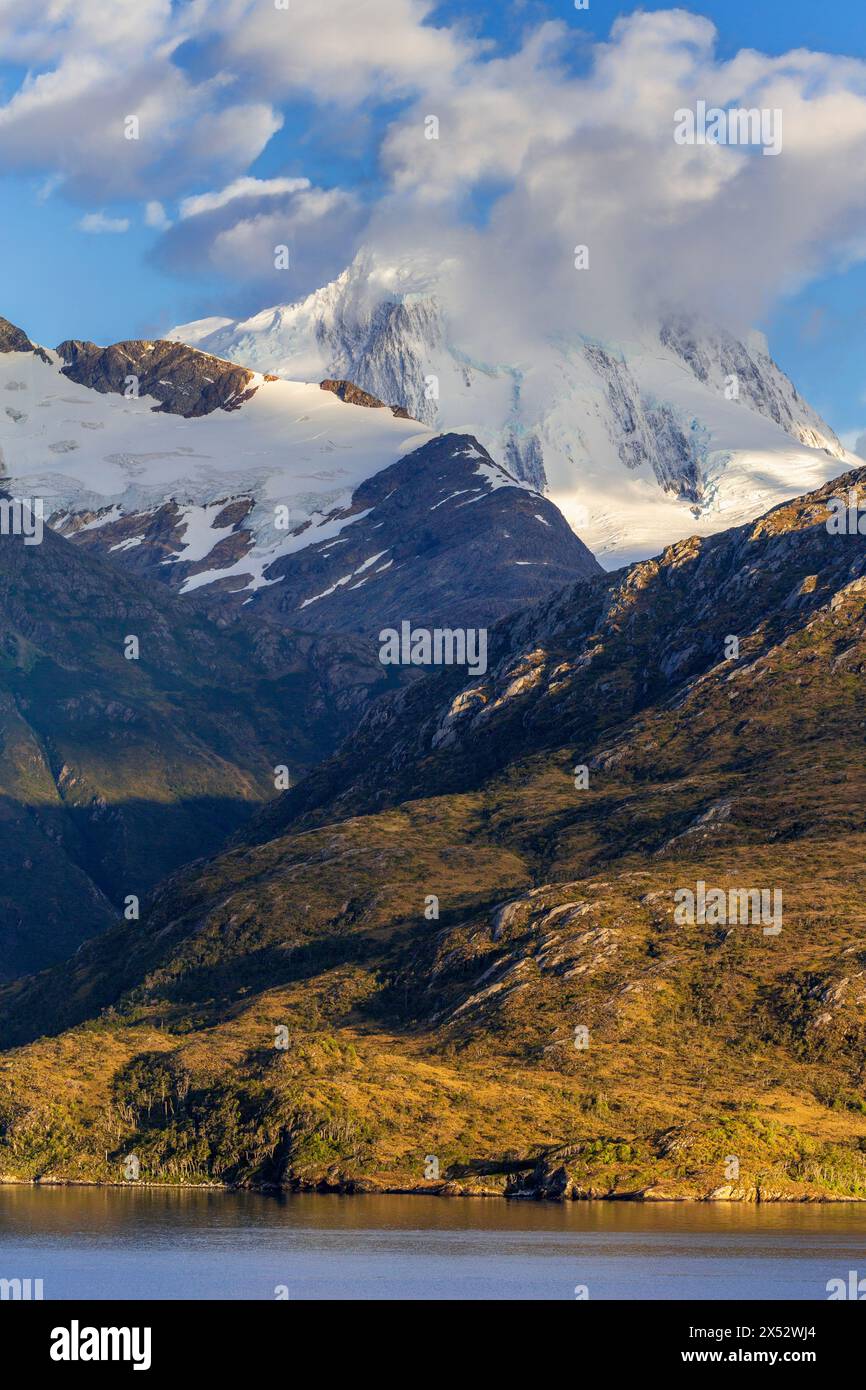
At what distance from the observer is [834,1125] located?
196500 millimetres

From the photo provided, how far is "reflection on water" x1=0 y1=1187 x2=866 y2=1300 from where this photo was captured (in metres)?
124

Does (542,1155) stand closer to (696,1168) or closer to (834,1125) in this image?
(696,1168)

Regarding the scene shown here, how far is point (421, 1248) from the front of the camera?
473ft

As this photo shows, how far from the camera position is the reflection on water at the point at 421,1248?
408ft

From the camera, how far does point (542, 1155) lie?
193 m
